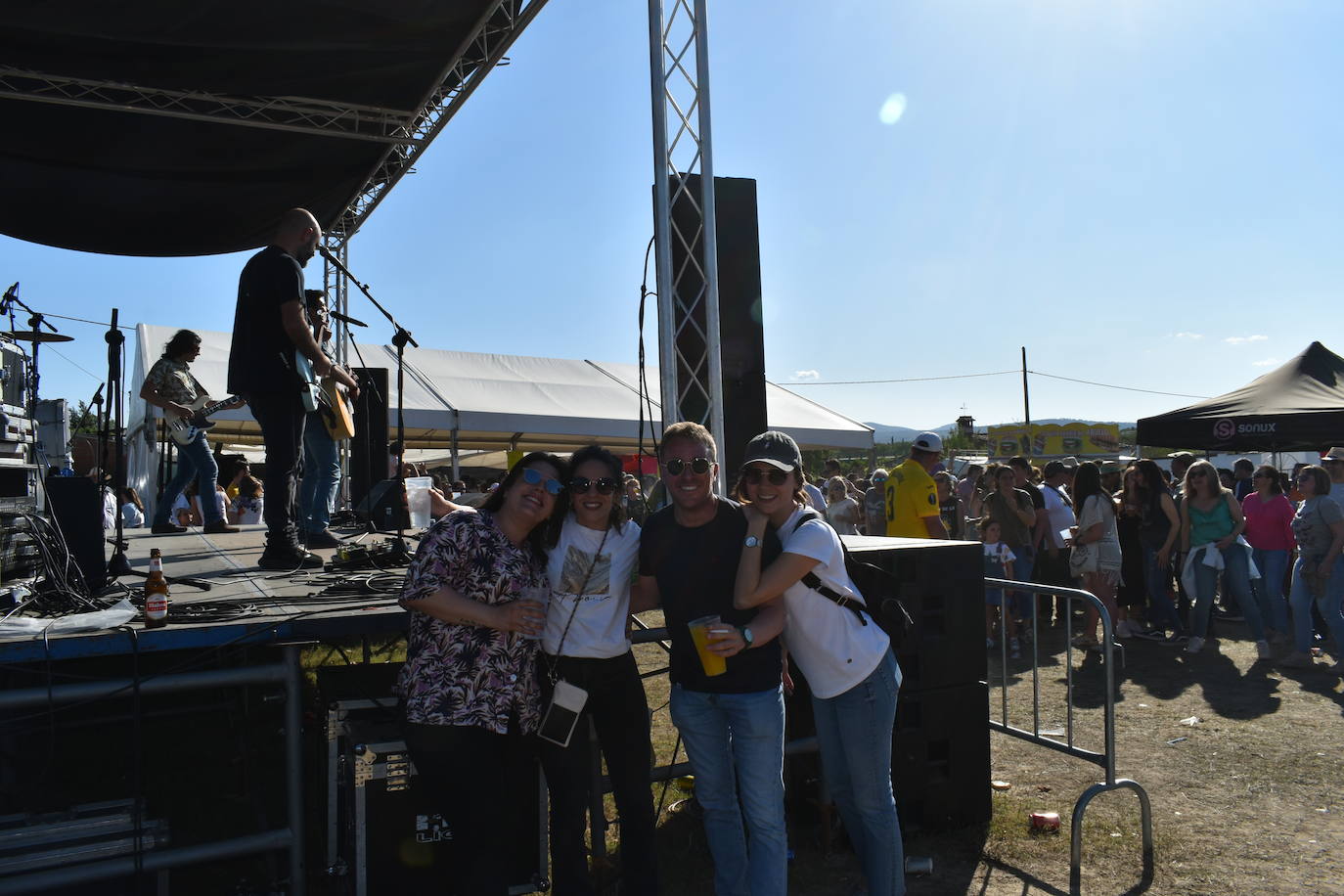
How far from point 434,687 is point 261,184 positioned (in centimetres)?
779

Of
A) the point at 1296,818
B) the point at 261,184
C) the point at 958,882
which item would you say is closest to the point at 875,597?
the point at 958,882

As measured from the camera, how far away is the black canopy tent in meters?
11.0

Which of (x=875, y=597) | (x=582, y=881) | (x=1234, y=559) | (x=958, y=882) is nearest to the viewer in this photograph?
(x=582, y=881)

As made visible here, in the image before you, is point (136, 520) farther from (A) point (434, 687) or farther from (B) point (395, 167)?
(A) point (434, 687)

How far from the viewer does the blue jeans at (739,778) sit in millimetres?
2865

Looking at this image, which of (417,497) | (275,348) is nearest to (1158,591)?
(417,497)

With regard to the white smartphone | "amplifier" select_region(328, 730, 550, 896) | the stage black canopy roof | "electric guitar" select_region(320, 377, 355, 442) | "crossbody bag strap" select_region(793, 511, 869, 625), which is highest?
the stage black canopy roof

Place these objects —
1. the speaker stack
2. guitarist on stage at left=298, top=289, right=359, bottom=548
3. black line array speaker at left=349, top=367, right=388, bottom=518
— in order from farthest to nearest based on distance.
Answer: black line array speaker at left=349, top=367, right=388, bottom=518 → guitarist on stage at left=298, top=289, right=359, bottom=548 → the speaker stack

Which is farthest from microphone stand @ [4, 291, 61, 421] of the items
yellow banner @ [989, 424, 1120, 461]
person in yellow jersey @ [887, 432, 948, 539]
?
yellow banner @ [989, 424, 1120, 461]

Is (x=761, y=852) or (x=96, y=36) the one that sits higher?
(x=96, y=36)

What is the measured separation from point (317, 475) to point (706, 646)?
3.70 meters

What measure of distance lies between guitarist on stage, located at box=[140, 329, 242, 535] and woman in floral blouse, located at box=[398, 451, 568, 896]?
155 inches

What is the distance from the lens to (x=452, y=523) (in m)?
2.86

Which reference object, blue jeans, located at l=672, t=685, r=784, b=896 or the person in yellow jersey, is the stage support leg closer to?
blue jeans, located at l=672, t=685, r=784, b=896
